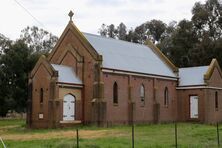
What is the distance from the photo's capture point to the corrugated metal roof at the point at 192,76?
196 ft

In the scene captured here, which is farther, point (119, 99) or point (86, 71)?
point (119, 99)

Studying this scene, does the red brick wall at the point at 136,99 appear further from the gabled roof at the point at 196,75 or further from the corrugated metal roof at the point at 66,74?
the corrugated metal roof at the point at 66,74

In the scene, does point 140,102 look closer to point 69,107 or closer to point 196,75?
point 69,107

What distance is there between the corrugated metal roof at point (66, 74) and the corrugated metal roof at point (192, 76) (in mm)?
16515

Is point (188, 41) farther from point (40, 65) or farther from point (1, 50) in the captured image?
point (40, 65)

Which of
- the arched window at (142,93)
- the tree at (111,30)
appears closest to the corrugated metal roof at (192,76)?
the arched window at (142,93)

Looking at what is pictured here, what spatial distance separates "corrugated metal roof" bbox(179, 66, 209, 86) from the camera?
2357 inches

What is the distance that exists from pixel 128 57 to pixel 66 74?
9160 mm

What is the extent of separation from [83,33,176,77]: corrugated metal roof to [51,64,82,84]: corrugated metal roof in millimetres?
3629

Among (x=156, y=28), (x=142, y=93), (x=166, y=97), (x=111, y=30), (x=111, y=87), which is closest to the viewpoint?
(x=111, y=87)

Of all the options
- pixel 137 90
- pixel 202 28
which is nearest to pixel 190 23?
pixel 202 28

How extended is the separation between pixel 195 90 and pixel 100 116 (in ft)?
54.0

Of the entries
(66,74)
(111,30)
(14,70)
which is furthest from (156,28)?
(66,74)

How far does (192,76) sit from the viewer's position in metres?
61.3
